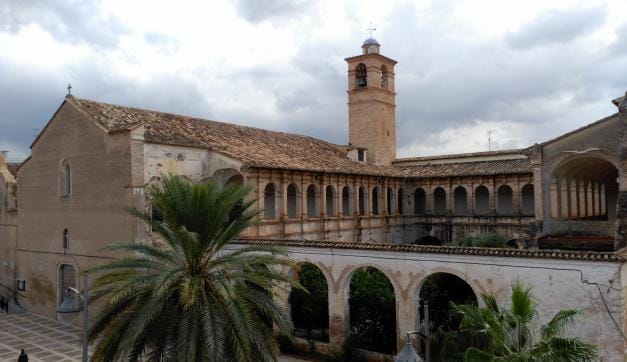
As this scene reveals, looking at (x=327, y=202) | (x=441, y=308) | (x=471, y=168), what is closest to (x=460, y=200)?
(x=471, y=168)

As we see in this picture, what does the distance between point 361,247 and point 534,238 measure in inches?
394

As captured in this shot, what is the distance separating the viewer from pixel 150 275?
12.3 meters

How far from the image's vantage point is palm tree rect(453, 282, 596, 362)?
29.9ft

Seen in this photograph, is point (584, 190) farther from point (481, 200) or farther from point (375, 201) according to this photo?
point (375, 201)

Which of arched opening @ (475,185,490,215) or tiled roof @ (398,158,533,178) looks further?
arched opening @ (475,185,490,215)

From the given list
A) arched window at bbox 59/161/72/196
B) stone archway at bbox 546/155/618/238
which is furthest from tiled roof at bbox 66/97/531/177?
stone archway at bbox 546/155/618/238

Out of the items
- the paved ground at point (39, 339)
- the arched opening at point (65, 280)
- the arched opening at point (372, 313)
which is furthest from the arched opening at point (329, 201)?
the paved ground at point (39, 339)

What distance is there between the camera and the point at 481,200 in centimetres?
3781

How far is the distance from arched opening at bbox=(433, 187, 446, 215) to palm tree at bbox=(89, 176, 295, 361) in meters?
27.7

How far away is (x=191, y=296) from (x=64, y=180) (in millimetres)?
17553

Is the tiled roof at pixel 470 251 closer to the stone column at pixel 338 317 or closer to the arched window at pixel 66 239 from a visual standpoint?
the stone column at pixel 338 317

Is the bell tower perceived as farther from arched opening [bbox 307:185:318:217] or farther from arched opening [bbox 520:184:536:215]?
arched opening [bbox 520:184:536:215]

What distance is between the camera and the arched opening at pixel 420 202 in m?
39.4

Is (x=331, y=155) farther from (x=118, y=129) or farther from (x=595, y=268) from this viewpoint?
(x=595, y=268)
